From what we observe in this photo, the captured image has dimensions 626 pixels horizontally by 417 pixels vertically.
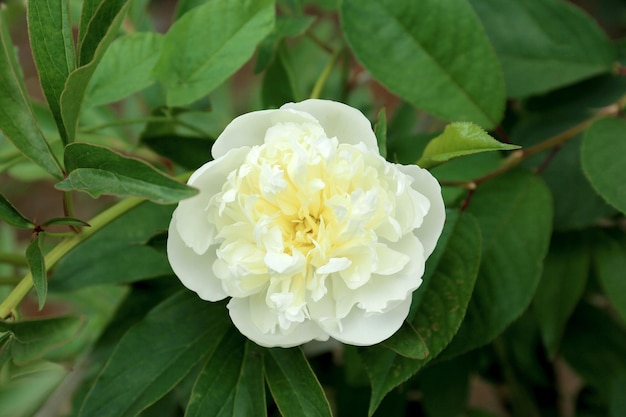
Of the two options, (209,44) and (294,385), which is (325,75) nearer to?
(209,44)

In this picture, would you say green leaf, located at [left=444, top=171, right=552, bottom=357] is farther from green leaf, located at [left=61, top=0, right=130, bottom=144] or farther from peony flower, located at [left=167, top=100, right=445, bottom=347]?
green leaf, located at [left=61, top=0, right=130, bottom=144]

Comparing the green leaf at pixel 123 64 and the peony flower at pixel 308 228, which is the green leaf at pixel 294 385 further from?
the green leaf at pixel 123 64

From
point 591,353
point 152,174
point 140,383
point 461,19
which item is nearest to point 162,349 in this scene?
point 140,383

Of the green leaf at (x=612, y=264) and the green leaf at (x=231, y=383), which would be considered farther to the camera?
the green leaf at (x=612, y=264)

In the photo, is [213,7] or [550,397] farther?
[550,397]

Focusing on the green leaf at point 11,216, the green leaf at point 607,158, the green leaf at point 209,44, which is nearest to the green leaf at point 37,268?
the green leaf at point 11,216

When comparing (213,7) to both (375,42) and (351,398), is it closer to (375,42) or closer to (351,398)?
(375,42)
